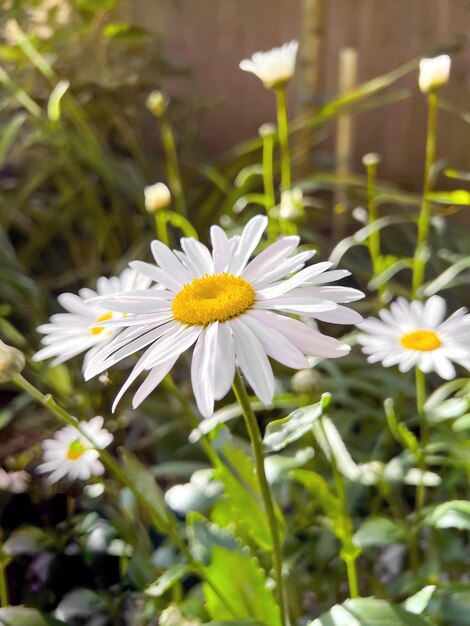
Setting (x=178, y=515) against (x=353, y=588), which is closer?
(x=353, y=588)

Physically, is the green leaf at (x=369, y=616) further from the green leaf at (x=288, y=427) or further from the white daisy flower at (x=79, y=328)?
the white daisy flower at (x=79, y=328)

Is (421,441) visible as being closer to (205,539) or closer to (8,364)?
(205,539)

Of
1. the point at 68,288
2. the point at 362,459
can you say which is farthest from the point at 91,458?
the point at 68,288

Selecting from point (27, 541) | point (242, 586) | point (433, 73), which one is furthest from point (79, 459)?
point (433, 73)

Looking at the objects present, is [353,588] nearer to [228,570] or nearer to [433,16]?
[228,570]

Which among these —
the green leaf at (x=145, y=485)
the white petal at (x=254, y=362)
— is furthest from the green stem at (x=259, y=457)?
the green leaf at (x=145, y=485)

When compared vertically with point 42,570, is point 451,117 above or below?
above
